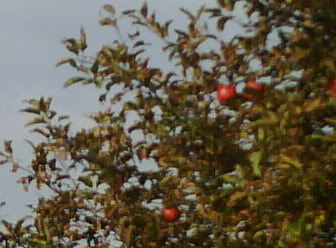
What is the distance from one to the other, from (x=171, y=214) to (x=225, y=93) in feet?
3.78

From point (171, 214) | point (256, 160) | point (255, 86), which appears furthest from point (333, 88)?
point (171, 214)

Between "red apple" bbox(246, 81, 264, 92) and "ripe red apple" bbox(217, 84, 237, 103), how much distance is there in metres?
0.17

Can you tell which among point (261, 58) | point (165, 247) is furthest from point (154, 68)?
point (165, 247)

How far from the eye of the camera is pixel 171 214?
7496 millimetres

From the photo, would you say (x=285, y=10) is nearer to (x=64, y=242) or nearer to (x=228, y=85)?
(x=228, y=85)

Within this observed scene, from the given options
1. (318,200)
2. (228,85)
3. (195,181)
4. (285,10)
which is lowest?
(318,200)

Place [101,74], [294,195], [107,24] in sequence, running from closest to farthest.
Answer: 1. [294,195]
2. [101,74]
3. [107,24]

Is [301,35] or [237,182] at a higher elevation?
[301,35]

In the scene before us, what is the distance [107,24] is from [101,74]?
66 cm

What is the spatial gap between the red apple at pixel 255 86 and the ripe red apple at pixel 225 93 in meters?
0.17

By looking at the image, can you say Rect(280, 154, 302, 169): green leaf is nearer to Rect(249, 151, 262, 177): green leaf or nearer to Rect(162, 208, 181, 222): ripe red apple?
Rect(249, 151, 262, 177): green leaf

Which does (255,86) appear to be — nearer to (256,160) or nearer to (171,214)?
(256,160)

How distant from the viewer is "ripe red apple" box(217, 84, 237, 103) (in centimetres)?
691

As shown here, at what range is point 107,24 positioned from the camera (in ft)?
25.9
